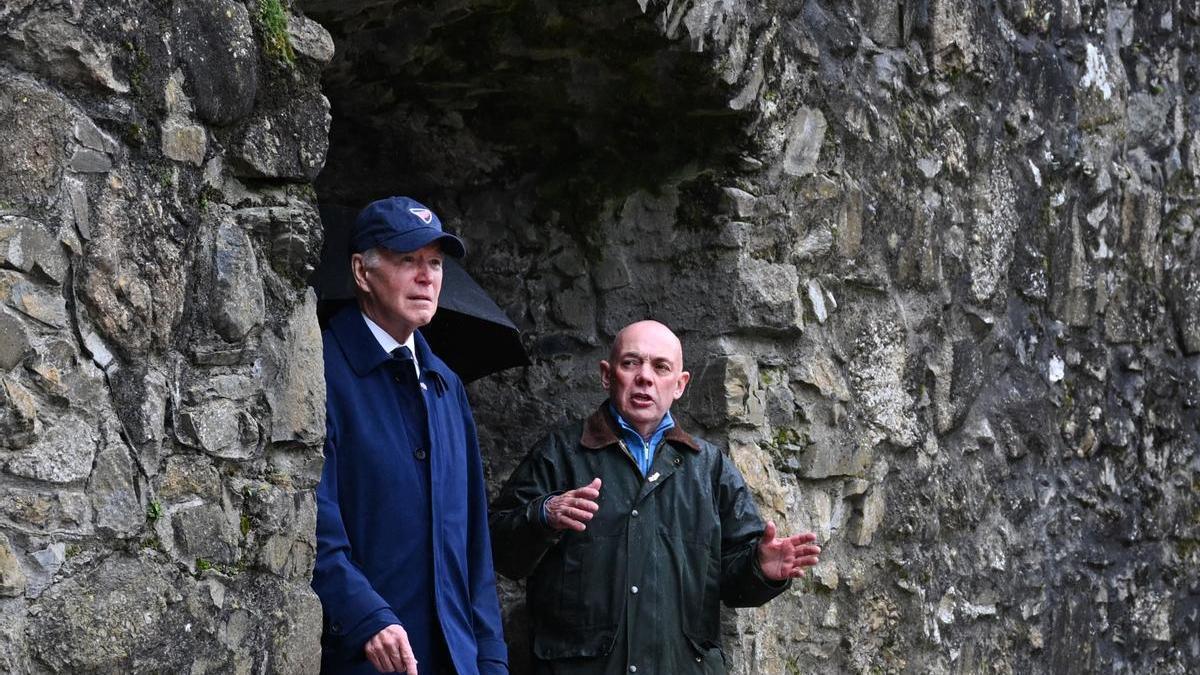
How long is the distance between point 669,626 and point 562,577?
246 mm

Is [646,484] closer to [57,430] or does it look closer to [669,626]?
[669,626]

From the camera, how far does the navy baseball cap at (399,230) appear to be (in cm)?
293

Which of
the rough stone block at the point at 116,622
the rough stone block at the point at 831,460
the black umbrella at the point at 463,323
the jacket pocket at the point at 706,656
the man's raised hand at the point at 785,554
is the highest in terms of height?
the black umbrella at the point at 463,323

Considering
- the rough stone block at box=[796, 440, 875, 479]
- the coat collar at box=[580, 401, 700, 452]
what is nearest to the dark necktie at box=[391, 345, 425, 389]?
the coat collar at box=[580, 401, 700, 452]

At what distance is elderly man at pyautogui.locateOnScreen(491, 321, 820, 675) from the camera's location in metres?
3.29

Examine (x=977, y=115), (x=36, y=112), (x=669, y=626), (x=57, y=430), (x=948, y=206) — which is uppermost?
(x=977, y=115)

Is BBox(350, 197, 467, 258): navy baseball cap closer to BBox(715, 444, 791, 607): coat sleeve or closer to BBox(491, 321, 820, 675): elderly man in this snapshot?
BBox(491, 321, 820, 675): elderly man

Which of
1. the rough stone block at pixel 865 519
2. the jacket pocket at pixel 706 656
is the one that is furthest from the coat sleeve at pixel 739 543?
the rough stone block at pixel 865 519

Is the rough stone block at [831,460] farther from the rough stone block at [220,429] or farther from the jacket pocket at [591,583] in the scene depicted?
the rough stone block at [220,429]

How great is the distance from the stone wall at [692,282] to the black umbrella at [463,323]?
26 centimetres

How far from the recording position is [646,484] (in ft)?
11.0

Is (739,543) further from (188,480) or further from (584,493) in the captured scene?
(188,480)

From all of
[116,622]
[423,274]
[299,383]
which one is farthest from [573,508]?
[116,622]

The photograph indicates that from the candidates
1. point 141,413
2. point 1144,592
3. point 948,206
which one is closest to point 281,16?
point 141,413
